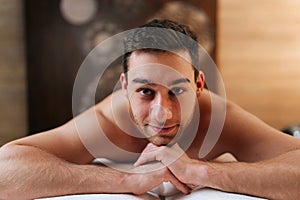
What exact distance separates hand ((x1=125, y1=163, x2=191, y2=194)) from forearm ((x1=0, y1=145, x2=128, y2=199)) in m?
0.02

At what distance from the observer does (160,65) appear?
42.5 inches

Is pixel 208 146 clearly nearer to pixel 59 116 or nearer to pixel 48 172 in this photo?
pixel 48 172

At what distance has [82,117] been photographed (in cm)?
138

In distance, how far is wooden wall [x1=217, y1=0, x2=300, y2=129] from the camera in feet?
9.09

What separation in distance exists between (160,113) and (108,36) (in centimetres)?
162

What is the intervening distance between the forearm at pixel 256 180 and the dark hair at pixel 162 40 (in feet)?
1.03

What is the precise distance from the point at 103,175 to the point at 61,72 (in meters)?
1.66

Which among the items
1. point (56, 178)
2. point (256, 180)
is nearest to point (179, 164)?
point (256, 180)

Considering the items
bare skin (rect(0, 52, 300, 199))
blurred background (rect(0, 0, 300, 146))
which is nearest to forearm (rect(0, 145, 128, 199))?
bare skin (rect(0, 52, 300, 199))

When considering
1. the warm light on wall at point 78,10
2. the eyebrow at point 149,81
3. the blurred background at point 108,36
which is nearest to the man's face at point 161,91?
the eyebrow at point 149,81

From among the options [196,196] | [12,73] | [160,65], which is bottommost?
[12,73]

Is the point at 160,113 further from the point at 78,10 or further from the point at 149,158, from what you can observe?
the point at 78,10

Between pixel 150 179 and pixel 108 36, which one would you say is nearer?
pixel 150 179

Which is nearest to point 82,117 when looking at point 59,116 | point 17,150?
point 17,150
